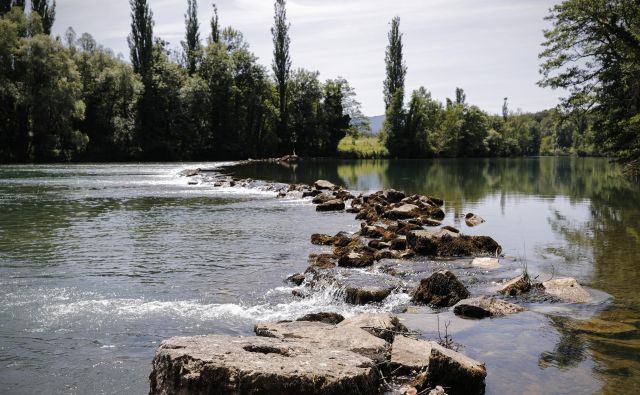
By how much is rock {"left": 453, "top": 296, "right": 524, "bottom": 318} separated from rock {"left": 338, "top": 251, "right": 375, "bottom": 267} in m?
4.30

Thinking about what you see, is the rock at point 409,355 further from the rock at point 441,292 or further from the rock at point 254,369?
the rock at point 441,292

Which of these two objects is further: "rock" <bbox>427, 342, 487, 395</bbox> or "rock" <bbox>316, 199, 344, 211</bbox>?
"rock" <bbox>316, 199, 344, 211</bbox>

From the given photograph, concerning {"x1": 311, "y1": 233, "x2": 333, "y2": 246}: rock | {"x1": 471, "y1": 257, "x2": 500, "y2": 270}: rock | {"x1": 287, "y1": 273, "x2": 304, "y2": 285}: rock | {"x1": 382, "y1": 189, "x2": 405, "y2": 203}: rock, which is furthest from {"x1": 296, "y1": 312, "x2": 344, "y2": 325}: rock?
{"x1": 382, "y1": 189, "x2": 405, "y2": 203}: rock

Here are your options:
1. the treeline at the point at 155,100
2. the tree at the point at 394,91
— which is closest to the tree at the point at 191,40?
the treeline at the point at 155,100

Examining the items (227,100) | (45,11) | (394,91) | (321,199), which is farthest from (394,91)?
(321,199)

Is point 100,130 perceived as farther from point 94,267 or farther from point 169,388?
point 169,388

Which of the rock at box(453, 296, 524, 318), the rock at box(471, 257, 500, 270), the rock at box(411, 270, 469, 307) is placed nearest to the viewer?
the rock at box(453, 296, 524, 318)

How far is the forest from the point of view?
42312 mm

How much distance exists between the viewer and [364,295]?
11.3m

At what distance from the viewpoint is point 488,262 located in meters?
14.3

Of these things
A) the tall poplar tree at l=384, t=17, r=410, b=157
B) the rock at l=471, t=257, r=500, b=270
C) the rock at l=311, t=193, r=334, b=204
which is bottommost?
the rock at l=471, t=257, r=500, b=270

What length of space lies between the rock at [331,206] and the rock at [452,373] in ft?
67.1

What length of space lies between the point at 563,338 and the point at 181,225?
16785mm

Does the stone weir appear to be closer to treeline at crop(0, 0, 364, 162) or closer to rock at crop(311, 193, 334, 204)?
rock at crop(311, 193, 334, 204)
